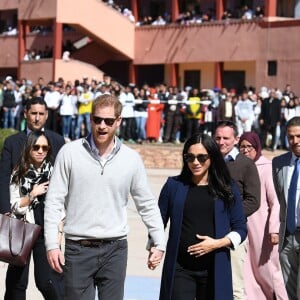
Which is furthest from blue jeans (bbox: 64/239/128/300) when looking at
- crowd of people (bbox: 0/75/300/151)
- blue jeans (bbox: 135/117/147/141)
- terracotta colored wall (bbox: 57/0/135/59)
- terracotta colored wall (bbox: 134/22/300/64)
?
terracotta colored wall (bbox: 57/0/135/59)

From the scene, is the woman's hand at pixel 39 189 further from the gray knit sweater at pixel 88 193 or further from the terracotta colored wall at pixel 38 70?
the terracotta colored wall at pixel 38 70

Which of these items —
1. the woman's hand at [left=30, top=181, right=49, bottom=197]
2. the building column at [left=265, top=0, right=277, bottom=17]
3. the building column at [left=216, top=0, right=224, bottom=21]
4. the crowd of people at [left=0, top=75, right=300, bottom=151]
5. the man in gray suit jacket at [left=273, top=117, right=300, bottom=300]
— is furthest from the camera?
the building column at [left=216, top=0, right=224, bottom=21]

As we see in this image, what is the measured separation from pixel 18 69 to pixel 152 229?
38.7 meters

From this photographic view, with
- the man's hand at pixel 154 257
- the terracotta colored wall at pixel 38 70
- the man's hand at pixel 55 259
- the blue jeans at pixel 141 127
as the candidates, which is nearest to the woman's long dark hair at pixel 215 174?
the man's hand at pixel 154 257

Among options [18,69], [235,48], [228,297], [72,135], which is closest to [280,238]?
[228,297]

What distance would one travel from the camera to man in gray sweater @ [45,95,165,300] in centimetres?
630

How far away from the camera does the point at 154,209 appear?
21.4 ft

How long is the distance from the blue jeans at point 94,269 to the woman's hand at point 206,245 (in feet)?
1.52

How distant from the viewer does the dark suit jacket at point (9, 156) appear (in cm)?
753

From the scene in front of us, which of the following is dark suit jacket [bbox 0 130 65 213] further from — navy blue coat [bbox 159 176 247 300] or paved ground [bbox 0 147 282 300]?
paved ground [bbox 0 147 282 300]

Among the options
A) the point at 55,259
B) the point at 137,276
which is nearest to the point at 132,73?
the point at 137,276

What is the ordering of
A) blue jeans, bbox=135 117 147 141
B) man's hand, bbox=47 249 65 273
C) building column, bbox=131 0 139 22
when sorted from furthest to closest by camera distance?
1. building column, bbox=131 0 139 22
2. blue jeans, bbox=135 117 147 141
3. man's hand, bbox=47 249 65 273

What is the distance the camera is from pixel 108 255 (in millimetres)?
6387

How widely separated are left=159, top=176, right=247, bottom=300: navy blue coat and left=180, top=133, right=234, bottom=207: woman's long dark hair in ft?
0.19
